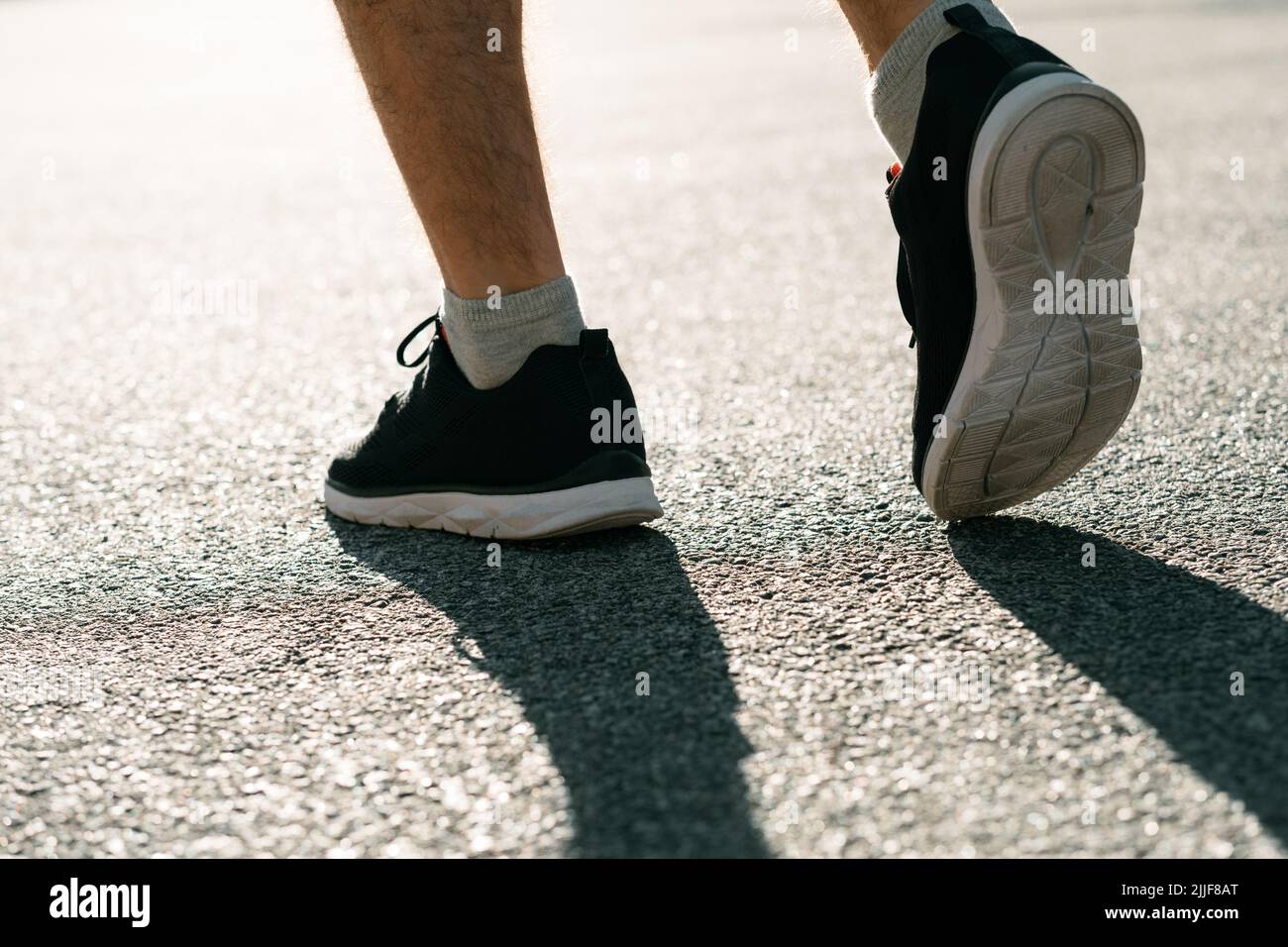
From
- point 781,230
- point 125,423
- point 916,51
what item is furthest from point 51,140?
point 916,51

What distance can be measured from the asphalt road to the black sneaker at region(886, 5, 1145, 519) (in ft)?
0.46

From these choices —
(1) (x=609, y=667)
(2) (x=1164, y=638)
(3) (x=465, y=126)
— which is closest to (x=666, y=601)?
(1) (x=609, y=667)

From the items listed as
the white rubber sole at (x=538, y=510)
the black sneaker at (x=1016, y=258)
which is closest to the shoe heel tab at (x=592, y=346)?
the white rubber sole at (x=538, y=510)

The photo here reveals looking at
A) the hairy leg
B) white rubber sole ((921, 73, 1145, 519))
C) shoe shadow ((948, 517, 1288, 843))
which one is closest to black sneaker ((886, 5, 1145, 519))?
white rubber sole ((921, 73, 1145, 519))

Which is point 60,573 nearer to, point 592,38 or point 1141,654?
point 1141,654

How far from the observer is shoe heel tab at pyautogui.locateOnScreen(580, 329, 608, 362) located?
74.3 inches

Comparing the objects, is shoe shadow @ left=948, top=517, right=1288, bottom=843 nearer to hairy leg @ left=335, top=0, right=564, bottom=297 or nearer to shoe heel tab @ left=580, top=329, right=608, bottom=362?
shoe heel tab @ left=580, top=329, right=608, bottom=362

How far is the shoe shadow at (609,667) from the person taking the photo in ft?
3.90

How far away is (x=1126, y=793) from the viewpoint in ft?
3.85

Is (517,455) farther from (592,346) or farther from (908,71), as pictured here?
(908,71)

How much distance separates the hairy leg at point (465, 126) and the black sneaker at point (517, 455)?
13 cm

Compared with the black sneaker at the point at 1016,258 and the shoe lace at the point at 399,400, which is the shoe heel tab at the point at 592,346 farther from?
the black sneaker at the point at 1016,258

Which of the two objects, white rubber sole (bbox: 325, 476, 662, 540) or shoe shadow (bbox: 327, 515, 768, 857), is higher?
white rubber sole (bbox: 325, 476, 662, 540)

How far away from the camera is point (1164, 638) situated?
145cm
